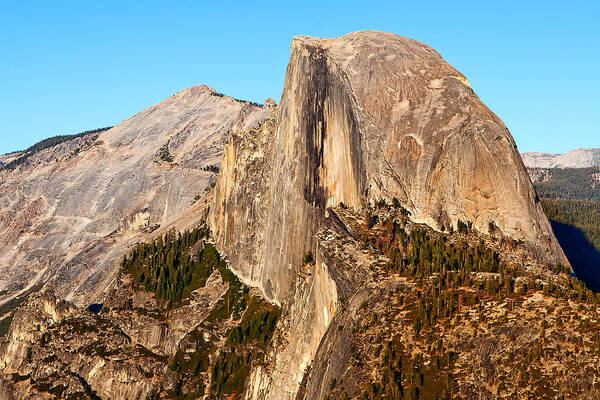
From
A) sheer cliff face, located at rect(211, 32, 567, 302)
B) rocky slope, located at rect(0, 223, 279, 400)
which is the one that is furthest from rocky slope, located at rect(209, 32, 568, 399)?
rocky slope, located at rect(0, 223, 279, 400)

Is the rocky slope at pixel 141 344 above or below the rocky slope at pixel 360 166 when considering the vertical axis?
below

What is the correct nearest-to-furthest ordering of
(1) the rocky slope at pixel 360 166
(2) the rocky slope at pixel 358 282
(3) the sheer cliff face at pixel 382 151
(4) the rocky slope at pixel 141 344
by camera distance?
(2) the rocky slope at pixel 358 282, (1) the rocky slope at pixel 360 166, (3) the sheer cliff face at pixel 382 151, (4) the rocky slope at pixel 141 344

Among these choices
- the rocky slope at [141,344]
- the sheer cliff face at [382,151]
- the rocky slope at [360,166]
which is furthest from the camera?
the rocky slope at [141,344]

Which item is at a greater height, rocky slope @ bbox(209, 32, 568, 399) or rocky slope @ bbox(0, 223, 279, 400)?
rocky slope @ bbox(209, 32, 568, 399)

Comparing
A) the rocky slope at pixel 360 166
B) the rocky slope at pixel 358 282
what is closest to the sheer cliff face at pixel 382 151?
the rocky slope at pixel 360 166

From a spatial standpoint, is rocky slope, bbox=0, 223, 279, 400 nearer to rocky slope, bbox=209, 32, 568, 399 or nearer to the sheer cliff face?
rocky slope, bbox=209, 32, 568, 399

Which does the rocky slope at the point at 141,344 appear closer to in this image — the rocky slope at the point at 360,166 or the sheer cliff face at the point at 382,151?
the rocky slope at the point at 360,166

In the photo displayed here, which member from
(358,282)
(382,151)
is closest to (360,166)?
(382,151)

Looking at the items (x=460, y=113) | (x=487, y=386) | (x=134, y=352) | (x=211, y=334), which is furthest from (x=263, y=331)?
(x=487, y=386)
